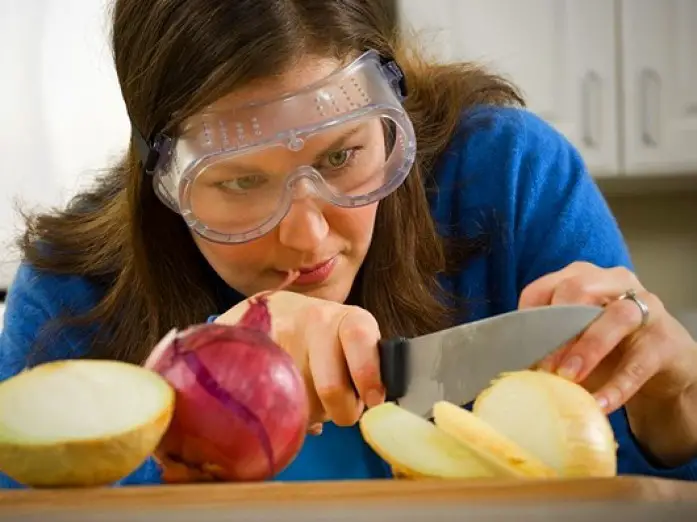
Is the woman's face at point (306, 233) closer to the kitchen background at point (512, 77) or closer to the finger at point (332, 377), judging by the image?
the finger at point (332, 377)

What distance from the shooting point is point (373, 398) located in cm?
55

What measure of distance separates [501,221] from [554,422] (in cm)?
64

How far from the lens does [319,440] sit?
91 centimetres

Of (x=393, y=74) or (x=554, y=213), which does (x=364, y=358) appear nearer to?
(x=393, y=74)

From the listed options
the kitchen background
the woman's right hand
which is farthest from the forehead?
the kitchen background

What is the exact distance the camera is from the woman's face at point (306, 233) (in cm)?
78

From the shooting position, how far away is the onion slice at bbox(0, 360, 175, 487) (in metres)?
0.37

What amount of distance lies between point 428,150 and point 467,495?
79 cm

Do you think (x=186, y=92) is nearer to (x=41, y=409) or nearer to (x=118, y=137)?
(x=41, y=409)

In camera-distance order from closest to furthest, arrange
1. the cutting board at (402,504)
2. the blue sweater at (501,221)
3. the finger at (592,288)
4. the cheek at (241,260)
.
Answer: the cutting board at (402,504) < the finger at (592,288) < the cheek at (241,260) < the blue sweater at (501,221)

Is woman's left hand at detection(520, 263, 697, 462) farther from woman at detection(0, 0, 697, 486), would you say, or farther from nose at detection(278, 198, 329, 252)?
nose at detection(278, 198, 329, 252)

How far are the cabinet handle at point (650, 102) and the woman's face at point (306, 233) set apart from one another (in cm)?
133

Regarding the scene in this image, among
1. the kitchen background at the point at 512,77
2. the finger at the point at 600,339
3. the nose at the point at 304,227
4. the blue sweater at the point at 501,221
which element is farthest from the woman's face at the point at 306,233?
the kitchen background at the point at 512,77

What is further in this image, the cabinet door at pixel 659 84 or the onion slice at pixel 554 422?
the cabinet door at pixel 659 84
